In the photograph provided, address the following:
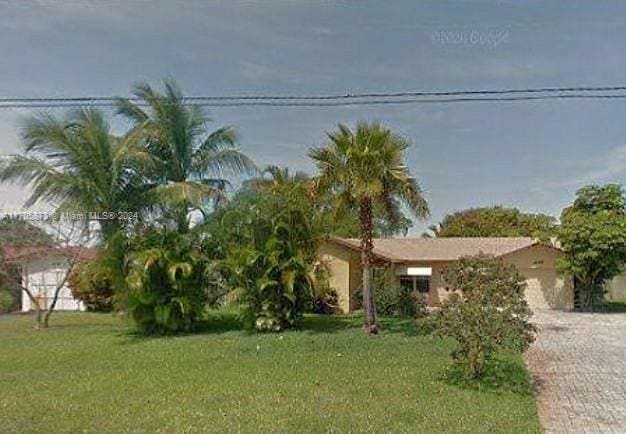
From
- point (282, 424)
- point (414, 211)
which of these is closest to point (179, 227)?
point (414, 211)

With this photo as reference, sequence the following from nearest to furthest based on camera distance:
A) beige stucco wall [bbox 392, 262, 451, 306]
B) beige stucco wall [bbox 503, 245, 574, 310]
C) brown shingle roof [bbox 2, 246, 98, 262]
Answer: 1. brown shingle roof [bbox 2, 246, 98, 262]
2. beige stucco wall [bbox 503, 245, 574, 310]
3. beige stucco wall [bbox 392, 262, 451, 306]

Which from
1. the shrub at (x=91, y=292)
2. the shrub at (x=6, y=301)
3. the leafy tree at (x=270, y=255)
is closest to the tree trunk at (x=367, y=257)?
the leafy tree at (x=270, y=255)

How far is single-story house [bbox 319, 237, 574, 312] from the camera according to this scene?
2155 centimetres

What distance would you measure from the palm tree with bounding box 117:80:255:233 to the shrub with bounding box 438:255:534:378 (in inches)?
430

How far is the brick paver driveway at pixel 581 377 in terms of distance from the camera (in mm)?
6964

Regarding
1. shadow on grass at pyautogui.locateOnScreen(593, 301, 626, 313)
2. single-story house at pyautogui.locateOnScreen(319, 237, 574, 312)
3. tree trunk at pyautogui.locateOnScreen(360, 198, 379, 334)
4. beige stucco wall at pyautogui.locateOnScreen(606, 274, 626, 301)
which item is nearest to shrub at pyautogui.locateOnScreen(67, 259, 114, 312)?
single-story house at pyautogui.locateOnScreen(319, 237, 574, 312)

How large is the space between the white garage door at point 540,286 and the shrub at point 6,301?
23908mm

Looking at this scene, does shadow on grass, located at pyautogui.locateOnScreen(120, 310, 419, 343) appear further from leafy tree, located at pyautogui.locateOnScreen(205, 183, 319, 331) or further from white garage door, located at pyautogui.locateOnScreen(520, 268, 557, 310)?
white garage door, located at pyautogui.locateOnScreen(520, 268, 557, 310)

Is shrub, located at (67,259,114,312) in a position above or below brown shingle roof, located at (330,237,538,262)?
below

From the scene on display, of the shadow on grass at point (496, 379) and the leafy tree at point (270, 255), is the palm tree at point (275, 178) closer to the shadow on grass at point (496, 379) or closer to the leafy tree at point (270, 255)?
the leafy tree at point (270, 255)

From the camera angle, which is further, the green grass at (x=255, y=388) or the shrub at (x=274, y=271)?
the shrub at (x=274, y=271)

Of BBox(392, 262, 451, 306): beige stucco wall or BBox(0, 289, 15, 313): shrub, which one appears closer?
BBox(392, 262, 451, 306): beige stucco wall

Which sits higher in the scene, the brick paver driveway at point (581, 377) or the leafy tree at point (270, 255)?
the leafy tree at point (270, 255)

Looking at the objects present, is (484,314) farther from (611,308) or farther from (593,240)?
(611,308)
